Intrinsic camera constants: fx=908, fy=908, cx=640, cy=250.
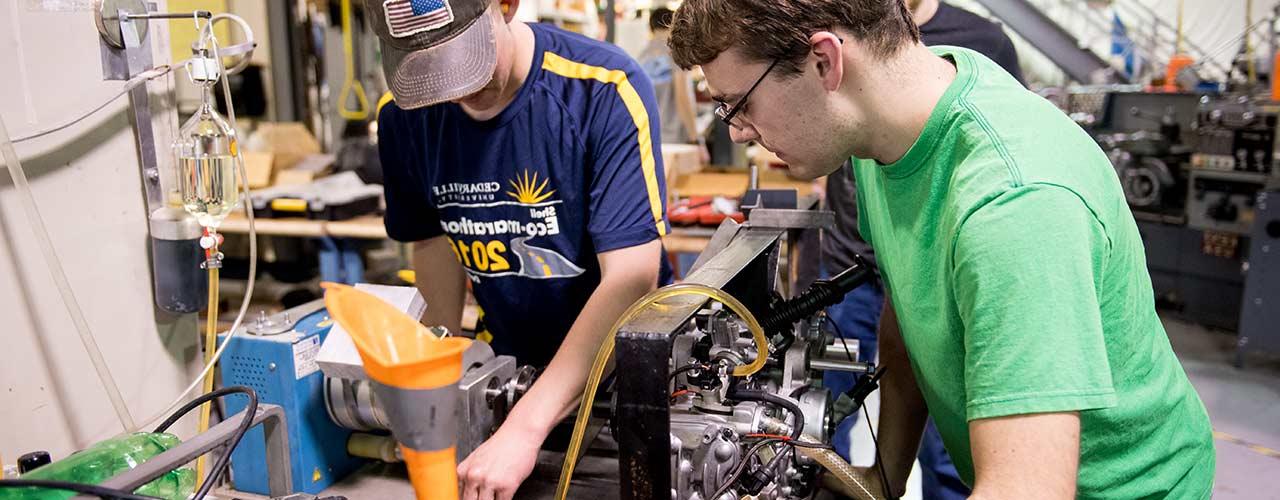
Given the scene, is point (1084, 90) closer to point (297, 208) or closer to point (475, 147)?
point (297, 208)

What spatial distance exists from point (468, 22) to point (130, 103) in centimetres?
45

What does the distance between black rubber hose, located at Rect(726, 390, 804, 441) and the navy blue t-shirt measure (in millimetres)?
381

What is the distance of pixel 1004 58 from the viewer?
200 centimetres

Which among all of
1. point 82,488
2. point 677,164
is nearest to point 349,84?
point 677,164

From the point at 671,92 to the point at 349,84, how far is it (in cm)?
170

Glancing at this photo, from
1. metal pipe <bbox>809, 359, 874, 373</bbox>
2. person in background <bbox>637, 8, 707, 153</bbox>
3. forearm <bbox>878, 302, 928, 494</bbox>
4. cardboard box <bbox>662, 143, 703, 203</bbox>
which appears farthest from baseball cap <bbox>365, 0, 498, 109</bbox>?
person in background <bbox>637, 8, 707, 153</bbox>

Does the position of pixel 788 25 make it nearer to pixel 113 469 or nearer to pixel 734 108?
pixel 734 108

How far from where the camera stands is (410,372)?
1.96 ft

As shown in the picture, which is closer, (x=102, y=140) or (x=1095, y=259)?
(x=1095, y=259)

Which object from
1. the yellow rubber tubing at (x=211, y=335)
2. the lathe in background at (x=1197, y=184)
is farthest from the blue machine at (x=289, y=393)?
the lathe in background at (x=1197, y=184)

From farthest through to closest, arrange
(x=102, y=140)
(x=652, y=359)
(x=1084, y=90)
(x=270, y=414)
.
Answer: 1. (x=1084, y=90)
2. (x=102, y=140)
3. (x=270, y=414)
4. (x=652, y=359)

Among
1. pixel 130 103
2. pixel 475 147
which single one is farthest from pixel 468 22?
pixel 130 103

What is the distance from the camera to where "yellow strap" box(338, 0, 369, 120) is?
4.74m

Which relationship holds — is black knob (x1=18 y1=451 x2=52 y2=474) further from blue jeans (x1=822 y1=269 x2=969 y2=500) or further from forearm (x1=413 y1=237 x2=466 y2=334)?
blue jeans (x1=822 y1=269 x2=969 y2=500)
